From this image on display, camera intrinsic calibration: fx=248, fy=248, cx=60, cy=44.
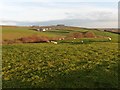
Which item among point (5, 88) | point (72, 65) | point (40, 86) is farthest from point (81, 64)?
point (5, 88)

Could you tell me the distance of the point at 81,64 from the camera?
71.1ft

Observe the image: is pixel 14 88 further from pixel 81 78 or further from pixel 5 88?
pixel 81 78

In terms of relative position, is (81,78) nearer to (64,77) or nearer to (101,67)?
(64,77)

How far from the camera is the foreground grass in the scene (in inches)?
672

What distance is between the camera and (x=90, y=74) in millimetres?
18625

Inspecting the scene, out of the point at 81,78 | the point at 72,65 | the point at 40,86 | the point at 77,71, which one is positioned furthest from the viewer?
the point at 72,65

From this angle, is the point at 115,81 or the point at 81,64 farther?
the point at 81,64

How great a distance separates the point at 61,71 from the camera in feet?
64.1

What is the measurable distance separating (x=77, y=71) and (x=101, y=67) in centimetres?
225

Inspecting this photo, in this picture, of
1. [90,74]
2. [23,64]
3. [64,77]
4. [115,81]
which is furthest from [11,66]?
[115,81]

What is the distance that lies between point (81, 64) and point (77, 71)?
7.42ft

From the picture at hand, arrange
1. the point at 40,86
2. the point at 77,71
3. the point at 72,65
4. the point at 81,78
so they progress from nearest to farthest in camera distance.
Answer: the point at 40,86 < the point at 81,78 < the point at 77,71 < the point at 72,65

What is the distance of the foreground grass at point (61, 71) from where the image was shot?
56.0 feet

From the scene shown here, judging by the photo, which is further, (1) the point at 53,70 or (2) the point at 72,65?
(2) the point at 72,65
